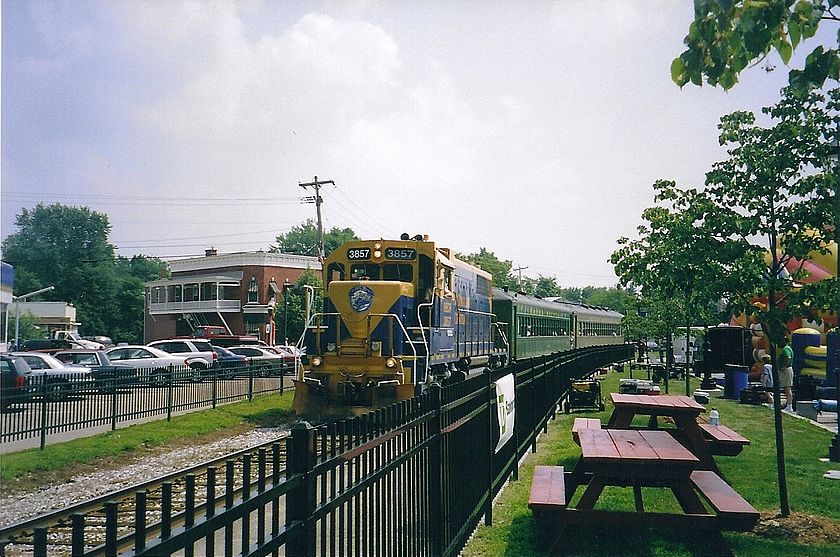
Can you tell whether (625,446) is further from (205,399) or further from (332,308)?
(205,399)

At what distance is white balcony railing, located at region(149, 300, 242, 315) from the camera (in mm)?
55781

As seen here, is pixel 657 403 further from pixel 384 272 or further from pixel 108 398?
pixel 108 398

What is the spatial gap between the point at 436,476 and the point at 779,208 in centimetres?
496

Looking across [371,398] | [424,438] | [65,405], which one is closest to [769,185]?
[424,438]

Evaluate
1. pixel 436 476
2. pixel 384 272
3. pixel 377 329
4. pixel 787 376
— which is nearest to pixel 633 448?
→ pixel 436 476

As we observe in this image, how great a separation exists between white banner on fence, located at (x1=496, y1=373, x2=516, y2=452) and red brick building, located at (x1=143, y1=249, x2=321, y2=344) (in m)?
45.4

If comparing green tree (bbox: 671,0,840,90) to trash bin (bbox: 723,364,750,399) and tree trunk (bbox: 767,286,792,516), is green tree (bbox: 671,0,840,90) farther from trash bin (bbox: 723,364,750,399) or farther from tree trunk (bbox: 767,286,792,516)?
trash bin (bbox: 723,364,750,399)

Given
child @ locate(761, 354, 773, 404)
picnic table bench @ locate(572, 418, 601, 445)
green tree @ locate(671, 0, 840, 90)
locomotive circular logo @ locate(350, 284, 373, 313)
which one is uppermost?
green tree @ locate(671, 0, 840, 90)

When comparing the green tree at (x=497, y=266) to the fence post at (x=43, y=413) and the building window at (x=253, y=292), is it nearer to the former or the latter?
the building window at (x=253, y=292)

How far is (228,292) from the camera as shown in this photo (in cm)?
5697

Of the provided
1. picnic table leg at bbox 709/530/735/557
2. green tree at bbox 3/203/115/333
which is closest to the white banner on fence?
picnic table leg at bbox 709/530/735/557

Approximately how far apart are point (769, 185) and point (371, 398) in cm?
813

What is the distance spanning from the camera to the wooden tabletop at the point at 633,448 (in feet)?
20.0

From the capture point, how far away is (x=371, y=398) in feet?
44.9
